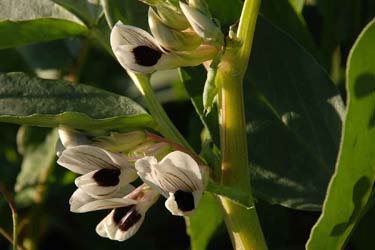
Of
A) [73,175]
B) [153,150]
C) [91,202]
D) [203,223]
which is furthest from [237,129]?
[73,175]

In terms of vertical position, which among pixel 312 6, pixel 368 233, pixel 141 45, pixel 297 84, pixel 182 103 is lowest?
pixel 182 103

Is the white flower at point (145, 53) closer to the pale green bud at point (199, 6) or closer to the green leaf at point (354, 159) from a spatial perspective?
the pale green bud at point (199, 6)

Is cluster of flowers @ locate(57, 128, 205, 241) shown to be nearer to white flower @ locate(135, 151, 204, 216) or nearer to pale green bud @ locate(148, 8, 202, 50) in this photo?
white flower @ locate(135, 151, 204, 216)

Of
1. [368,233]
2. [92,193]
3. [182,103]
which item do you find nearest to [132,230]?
[92,193]

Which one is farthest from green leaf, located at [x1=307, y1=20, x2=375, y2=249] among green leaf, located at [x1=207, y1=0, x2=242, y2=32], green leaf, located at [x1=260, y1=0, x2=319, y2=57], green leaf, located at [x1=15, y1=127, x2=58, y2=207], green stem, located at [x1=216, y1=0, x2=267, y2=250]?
green leaf, located at [x1=15, y1=127, x2=58, y2=207]

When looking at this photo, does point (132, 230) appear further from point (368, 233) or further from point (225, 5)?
point (368, 233)

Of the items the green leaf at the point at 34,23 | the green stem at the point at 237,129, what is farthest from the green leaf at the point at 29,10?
the green stem at the point at 237,129
